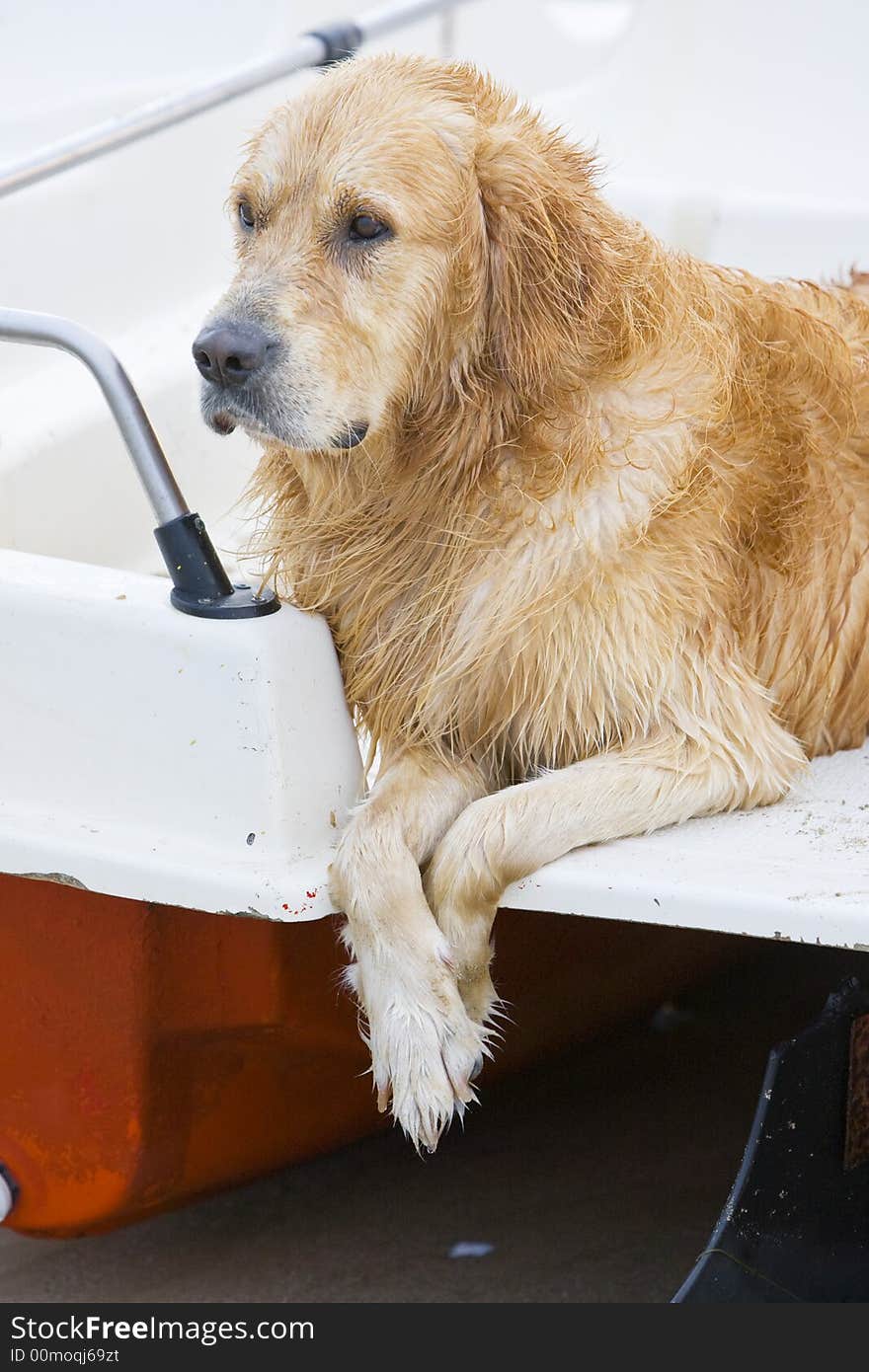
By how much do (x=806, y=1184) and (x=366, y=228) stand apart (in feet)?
4.21

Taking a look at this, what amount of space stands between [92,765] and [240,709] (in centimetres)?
21

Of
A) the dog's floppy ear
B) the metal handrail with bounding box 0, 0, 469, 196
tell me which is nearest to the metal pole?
the dog's floppy ear

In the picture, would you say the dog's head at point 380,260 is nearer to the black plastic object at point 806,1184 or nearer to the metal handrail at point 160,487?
the metal handrail at point 160,487

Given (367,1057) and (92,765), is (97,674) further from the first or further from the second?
(367,1057)

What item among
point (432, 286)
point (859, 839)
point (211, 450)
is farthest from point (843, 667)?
point (211, 450)

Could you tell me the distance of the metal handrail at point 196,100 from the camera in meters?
2.85

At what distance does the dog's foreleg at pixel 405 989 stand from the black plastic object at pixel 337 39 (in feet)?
7.12

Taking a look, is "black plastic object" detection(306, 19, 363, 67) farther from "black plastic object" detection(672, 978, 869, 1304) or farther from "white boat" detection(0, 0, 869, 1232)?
"black plastic object" detection(672, 978, 869, 1304)

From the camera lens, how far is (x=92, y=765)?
204cm

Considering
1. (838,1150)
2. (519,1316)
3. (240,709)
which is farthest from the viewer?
(519,1316)

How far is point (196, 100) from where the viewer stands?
3154 mm

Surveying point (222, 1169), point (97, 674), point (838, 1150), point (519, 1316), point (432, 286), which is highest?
point (432, 286)

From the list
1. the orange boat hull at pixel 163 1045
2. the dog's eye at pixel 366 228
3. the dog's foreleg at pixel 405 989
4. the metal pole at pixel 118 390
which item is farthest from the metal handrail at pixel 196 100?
the dog's foreleg at pixel 405 989

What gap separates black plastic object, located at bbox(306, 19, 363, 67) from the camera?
3549mm
